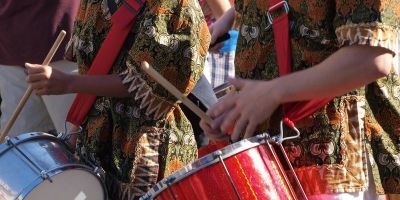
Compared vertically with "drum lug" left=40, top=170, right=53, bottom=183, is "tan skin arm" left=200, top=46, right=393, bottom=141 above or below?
above

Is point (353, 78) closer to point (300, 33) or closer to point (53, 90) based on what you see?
point (300, 33)

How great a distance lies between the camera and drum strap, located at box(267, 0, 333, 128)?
164 centimetres

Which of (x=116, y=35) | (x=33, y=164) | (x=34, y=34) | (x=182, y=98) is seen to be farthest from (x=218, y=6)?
(x=182, y=98)

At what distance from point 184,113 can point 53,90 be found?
481 millimetres

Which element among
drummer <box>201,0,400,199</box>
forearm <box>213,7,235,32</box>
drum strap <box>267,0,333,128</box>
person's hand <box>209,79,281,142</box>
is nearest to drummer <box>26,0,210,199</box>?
forearm <box>213,7,235,32</box>

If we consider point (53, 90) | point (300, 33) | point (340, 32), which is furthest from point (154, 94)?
point (340, 32)

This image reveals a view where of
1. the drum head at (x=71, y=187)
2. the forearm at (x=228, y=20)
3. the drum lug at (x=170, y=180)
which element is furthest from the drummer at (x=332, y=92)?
the drum head at (x=71, y=187)

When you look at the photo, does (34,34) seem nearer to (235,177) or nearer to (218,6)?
(218,6)

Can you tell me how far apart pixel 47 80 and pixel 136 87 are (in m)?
0.30

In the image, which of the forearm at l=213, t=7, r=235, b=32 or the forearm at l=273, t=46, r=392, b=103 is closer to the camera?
the forearm at l=273, t=46, r=392, b=103

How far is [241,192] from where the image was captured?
1546 mm

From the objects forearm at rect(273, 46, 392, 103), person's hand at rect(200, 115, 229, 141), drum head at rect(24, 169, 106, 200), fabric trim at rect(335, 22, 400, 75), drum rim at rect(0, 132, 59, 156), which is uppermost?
fabric trim at rect(335, 22, 400, 75)

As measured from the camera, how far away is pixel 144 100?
2.33 meters

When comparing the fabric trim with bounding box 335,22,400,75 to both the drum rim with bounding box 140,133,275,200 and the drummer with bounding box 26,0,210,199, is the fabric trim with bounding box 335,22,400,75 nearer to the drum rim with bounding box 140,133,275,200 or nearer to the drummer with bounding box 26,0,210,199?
the drum rim with bounding box 140,133,275,200
